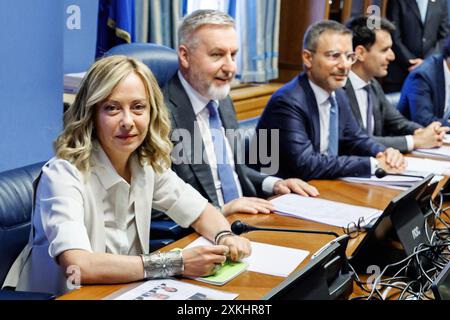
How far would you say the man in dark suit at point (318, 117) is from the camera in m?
2.71

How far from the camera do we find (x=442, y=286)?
132 centimetres

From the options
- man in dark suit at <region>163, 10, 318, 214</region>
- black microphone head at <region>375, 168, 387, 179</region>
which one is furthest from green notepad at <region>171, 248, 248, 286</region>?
black microphone head at <region>375, 168, 387, 179</region>

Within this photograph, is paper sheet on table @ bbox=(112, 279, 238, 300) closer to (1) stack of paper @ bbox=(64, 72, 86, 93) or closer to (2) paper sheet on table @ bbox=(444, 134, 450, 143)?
(1) stack of paper @ bbox=(64, 72, 86, 93)

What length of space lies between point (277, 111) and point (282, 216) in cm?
80

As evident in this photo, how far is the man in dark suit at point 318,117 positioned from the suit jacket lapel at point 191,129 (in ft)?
1.57

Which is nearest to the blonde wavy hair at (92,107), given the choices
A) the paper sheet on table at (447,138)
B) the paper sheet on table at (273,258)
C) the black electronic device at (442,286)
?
the paper sheet on table at (273,258)

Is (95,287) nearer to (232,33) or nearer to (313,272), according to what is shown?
(313,272)

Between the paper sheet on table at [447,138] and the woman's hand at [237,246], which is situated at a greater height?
the woman's hand at [237,246]

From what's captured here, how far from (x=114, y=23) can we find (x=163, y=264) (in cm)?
211

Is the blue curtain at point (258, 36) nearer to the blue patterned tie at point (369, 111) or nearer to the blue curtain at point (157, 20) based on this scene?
the blue curtain at point (157, 20)

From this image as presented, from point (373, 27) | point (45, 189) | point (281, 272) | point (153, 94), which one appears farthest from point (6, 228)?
point (373, 27)

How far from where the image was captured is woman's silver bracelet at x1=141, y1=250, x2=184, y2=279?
151 centimetres

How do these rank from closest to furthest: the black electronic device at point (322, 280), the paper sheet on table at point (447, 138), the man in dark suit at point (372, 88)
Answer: the black electronic device at point (322, 280) → the man in dark suit at point (372, 88) → the paper sheet on table at point (447, 138)

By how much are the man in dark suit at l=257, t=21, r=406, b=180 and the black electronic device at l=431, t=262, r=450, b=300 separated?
134 cm
